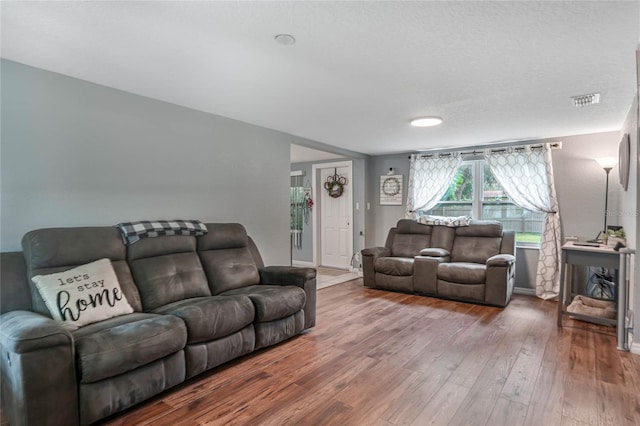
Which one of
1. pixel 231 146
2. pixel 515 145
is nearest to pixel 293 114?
pixel 231 146

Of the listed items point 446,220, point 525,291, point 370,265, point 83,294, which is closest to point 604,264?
point 525,291

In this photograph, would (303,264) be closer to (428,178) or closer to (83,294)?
(428,178)

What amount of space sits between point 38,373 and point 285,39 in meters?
2.15

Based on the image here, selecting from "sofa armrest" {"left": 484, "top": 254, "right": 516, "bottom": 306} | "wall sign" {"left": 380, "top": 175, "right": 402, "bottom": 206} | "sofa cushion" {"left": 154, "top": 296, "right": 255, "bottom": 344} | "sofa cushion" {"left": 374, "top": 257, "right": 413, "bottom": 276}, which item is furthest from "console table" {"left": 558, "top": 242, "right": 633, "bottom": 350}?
"sofa cushion" {"left": 154, "top": 296, "right": 255, "bottom": 344}

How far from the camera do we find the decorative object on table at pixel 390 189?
20.1 ft

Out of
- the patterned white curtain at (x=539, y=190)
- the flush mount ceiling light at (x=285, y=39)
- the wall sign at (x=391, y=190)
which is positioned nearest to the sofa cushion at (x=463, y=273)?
the patterned white curtain at (x=539, y=190)

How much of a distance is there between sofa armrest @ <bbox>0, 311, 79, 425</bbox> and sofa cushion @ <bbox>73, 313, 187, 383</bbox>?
0.07m

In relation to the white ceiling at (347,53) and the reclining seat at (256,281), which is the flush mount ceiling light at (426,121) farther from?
the reclining seat at (256,281)

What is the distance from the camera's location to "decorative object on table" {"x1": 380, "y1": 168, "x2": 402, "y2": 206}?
6.14 m

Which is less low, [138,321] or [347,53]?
[347,53]

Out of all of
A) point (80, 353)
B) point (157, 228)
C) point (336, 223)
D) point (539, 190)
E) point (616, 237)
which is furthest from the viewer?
point (336, 223)

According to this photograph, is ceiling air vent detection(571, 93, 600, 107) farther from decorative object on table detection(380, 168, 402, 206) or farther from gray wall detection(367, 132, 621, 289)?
decorative object on table detection(380, 168, 402, 206)

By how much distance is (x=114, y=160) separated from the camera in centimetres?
288

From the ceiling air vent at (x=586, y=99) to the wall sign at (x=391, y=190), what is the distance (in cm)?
319
